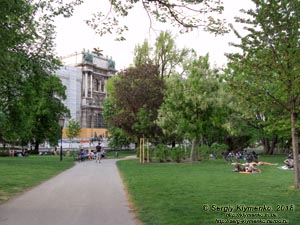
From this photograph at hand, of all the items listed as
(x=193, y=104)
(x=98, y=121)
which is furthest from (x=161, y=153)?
(x=98, y=121)

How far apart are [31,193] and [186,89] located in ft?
67.1

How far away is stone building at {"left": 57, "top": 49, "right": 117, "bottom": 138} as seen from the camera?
3263 inches

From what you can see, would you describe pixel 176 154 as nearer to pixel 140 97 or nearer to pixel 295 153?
pixel 140 97

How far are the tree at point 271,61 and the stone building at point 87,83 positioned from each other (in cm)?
6760

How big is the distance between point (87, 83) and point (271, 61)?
8304 cm

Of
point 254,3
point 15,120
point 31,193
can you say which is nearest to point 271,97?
point 254,3

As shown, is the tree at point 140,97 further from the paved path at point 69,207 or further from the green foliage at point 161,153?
the paved path at point 69,207

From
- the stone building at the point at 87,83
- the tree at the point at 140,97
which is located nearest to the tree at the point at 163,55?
the tree at the point at 140,97

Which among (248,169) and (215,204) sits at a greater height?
(248,169)

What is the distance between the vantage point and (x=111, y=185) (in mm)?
14828

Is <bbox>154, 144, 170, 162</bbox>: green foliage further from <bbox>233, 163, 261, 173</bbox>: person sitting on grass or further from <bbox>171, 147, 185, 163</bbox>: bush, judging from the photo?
<bbox>233, 163, 261, 173</bbox>: person sitting on grass

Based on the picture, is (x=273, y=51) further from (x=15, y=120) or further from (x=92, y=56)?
(x=92, y=56)

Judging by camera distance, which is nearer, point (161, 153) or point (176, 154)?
point (161, 153)

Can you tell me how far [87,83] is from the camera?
306 ft
